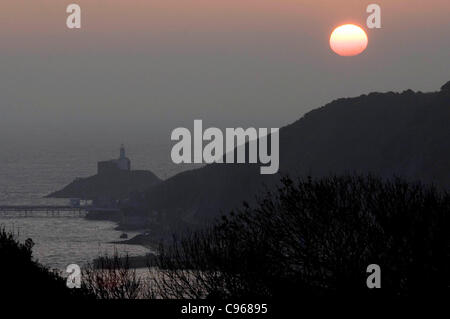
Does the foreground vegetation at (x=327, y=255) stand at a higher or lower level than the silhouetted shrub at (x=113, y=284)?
higher

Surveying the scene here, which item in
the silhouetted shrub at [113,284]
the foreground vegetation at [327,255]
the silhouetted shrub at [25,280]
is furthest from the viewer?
the silhouetted shrub at [113,284]

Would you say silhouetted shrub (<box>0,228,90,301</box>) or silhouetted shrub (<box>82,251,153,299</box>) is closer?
silhouetted shrub (<box>0,228,90,301</box>)

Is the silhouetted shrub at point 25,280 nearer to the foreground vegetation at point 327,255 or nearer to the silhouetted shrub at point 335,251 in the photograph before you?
the foreground vegetation at point 327,255

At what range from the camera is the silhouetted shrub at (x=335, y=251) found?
35.9 m

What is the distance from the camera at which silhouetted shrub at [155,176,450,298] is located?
3594cm

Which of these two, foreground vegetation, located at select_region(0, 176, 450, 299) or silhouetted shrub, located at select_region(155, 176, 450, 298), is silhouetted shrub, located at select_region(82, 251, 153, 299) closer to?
foreground vegetation, located at select_region(0, 176, 450, 299)

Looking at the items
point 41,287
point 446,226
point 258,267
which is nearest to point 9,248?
point 41,287

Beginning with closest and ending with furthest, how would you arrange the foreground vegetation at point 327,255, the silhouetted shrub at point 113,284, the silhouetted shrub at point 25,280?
the silhouetted shrub at point 25,280, the foreground vegetation at point 327,255, the silhouetted shrub at point 113,284

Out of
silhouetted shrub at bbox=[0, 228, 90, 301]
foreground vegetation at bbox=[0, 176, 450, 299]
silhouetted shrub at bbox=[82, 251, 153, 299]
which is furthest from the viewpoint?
silhouetted shrub at bbox=[82, 251, 153, 299]

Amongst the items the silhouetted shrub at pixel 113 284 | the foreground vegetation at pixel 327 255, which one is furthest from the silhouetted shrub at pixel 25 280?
the silhouetted shrub at pixel 113 284

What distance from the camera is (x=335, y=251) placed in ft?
122

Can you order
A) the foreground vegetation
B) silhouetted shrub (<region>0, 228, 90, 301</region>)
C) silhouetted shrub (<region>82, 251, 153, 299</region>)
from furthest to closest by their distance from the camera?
silhouetted shrub (<region>82, 251, 153, 299</region>)
the foreground vegetation
silhouetted shrub (<region>0, 228, 90, 301</region>)

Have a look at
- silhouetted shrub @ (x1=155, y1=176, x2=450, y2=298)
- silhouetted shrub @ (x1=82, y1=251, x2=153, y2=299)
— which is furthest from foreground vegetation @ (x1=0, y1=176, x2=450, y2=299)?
silhouetted shrub @ (x1=82, y1=251, x2=153, y2=299)

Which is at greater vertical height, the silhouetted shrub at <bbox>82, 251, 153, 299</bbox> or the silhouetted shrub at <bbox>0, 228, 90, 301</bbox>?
the silhouetted shrub at <bbox>0, 228, 90, 301</bbox>
